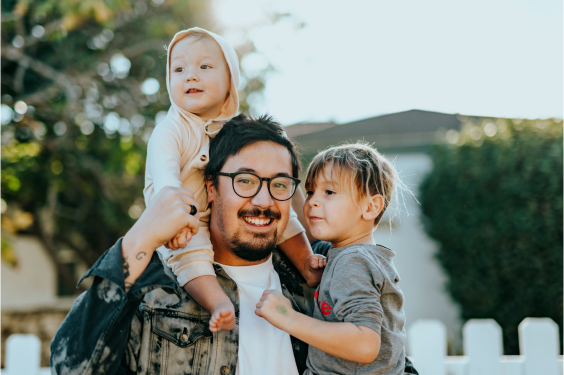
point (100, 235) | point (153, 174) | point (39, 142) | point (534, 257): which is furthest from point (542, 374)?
point (100, 235)

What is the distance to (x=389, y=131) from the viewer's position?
956 centimetres

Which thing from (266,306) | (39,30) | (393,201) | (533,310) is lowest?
(533,310)

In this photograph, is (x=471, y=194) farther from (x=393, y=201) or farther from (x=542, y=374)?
(x=393, y=201)

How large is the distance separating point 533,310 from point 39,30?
8.11m

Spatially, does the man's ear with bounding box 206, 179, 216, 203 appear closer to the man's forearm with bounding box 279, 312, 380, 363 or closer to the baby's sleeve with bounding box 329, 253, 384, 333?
the baby's sleeve with bounding box 329, 253, 384, 333

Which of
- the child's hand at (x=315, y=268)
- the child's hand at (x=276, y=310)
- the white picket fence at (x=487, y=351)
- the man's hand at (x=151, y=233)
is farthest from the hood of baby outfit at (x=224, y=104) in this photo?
the white picket fence at (x=487, y=351)

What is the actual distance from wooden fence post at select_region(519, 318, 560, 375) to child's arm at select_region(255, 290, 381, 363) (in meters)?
2.52

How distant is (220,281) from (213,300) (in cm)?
30

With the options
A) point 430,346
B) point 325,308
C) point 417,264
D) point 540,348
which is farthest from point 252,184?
point 417,264

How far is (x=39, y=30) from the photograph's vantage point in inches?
260

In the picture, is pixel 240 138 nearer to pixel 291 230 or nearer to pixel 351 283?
pixel 291 230

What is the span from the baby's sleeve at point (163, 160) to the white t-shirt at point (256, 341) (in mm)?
494

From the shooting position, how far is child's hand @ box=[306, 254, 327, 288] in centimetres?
205

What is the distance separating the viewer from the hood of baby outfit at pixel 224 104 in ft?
6.90
